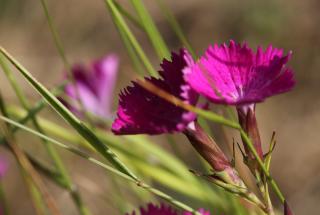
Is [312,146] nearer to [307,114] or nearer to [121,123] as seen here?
[307,114]

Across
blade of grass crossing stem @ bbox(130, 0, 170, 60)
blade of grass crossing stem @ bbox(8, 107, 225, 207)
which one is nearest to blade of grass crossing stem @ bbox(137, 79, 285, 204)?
blade of grass crossing stem @ bbox(130, 0, 170, 60)

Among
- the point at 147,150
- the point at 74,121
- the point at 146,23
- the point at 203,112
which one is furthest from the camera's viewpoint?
the point at 147,150

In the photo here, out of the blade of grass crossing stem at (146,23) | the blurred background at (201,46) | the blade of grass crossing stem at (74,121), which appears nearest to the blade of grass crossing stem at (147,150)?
the blade of grass crossing stem at (146,23)

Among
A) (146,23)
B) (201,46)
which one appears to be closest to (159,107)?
(146,23)

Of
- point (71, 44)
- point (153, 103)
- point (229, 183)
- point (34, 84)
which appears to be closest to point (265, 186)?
point (229, 183)

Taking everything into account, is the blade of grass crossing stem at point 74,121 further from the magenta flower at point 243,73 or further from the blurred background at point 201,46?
the blurred background at point 201,46

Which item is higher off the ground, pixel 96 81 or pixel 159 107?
pixel 96 81

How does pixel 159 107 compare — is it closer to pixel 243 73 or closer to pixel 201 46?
pixel 243 73
